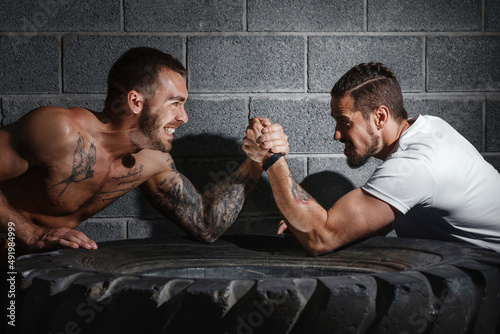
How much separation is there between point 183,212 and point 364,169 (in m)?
1.14

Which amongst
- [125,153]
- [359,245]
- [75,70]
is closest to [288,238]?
[359,245]

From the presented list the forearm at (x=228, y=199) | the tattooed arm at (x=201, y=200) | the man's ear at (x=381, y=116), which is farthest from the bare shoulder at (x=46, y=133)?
A: the man's ear at (x=381, y=116)

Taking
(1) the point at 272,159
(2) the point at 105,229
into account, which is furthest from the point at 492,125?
(2) the point at 105,229

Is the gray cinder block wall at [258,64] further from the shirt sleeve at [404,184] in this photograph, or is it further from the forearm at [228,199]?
the shirt sleeve at [404,184]

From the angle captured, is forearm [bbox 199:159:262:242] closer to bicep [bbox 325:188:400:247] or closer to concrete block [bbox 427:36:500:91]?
bicep [bbox 325:188:400:247]

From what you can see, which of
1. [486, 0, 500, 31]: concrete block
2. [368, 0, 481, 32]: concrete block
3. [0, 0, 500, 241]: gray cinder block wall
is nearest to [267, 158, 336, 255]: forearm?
[0, 0, 500, 241]: gray cinder block wall

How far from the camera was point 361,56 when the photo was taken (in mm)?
3145

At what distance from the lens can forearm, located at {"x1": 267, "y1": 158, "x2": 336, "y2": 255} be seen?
7.18 ft

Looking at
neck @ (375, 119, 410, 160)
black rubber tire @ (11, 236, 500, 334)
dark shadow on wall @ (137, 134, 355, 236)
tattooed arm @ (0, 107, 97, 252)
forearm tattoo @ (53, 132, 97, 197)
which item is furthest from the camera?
dark shadow on wall @ (137, 134, 355, 236)

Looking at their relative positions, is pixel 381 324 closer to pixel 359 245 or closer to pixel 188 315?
pixel 188 315

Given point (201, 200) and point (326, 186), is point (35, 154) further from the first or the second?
point (326, 186)

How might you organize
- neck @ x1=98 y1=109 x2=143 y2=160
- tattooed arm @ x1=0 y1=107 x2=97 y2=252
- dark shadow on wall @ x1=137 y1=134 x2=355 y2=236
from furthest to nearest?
dark shadow on wall @ x1=137 y1=134 x2=355 y2=236 < neck @ x1=98 y1=109 x2=143 y2=160 < tattooed arm @ x1=0 y1=107 x2=97 y2=252

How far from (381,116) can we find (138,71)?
1094 mm

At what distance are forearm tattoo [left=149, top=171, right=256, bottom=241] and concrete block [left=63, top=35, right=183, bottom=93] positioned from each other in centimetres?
77
